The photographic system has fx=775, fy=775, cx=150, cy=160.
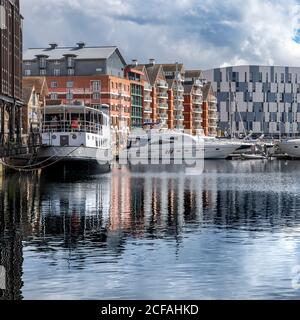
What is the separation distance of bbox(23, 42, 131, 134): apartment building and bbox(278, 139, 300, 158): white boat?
37.4m

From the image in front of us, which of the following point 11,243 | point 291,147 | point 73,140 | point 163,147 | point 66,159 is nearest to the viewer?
point 11,243

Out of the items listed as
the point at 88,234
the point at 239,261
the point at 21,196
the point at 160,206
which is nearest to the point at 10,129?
the point at 21,196

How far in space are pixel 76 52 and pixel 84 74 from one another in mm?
6024

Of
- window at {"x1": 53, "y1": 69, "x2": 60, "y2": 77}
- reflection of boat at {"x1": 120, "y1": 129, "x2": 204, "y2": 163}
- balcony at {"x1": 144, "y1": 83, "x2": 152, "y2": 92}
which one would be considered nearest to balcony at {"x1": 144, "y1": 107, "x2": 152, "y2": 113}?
balcony at {"x1": 144, "y1": 83, "x2": 152, "y2": 92}

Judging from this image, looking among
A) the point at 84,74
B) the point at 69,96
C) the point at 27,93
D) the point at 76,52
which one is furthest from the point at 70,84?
the point at 27,93

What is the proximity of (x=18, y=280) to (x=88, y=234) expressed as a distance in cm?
1066

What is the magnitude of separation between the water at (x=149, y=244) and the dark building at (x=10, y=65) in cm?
3254

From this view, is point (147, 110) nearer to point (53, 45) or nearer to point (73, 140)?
point (53, 45)

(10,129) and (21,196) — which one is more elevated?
(10,129)

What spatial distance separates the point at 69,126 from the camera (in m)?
82.8

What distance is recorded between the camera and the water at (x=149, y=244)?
24.5 metres

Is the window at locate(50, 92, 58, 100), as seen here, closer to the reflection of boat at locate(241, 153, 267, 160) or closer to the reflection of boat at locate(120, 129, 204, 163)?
the reflection of boat at locate(120, 129, 204, 163)
